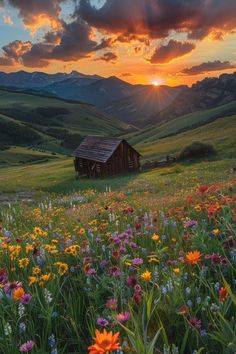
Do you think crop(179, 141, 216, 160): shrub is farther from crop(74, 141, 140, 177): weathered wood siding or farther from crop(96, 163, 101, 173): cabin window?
crop(96, 163, 101, 173): cabin window

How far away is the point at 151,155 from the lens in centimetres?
7575

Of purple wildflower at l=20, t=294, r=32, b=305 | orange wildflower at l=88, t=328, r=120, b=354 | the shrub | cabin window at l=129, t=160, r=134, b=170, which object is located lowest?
cabin window at l=129, t=160, r=134, b=170

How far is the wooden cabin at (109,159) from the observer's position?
63.8 m

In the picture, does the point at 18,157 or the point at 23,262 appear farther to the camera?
the point at 18,157

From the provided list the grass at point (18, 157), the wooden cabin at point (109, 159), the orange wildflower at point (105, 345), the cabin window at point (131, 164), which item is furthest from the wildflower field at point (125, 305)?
the grass at point (18, 157)

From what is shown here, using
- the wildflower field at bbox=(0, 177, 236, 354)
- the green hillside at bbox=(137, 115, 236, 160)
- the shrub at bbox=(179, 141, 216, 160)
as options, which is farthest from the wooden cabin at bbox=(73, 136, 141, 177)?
the wildflower field at bbox=(0, 177, 236, 354)

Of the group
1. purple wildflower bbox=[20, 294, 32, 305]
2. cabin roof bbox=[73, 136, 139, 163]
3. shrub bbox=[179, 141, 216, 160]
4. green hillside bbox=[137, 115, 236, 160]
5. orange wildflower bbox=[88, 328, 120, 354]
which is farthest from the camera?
cabin roof bbox=[73, 136, 139, 163]

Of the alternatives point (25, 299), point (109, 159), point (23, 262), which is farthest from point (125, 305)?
point (109, 159)

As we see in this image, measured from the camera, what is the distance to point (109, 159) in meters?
63.5

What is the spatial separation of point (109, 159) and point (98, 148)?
532cm

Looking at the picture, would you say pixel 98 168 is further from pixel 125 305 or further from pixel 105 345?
pixel 105 345

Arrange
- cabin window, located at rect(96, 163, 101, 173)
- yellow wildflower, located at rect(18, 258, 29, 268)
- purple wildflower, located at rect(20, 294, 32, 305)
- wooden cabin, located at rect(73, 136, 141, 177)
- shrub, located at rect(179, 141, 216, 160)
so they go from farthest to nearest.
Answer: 1. cabin window, located at rect(96, 163, 101, 173)
2. wooden cabin, located at rect(73, 136, 141, 177)
3. shrub, located at rect(179, 141, 216, 160)
4. yellow wildflower, located at rect(18, 258, 29, 268)
5. purple wildflower, located at rect(20, 294, 32, 305)

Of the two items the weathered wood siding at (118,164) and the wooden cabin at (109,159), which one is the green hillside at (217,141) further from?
the wooden cabin at (109,159)

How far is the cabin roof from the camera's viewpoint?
210 ft
